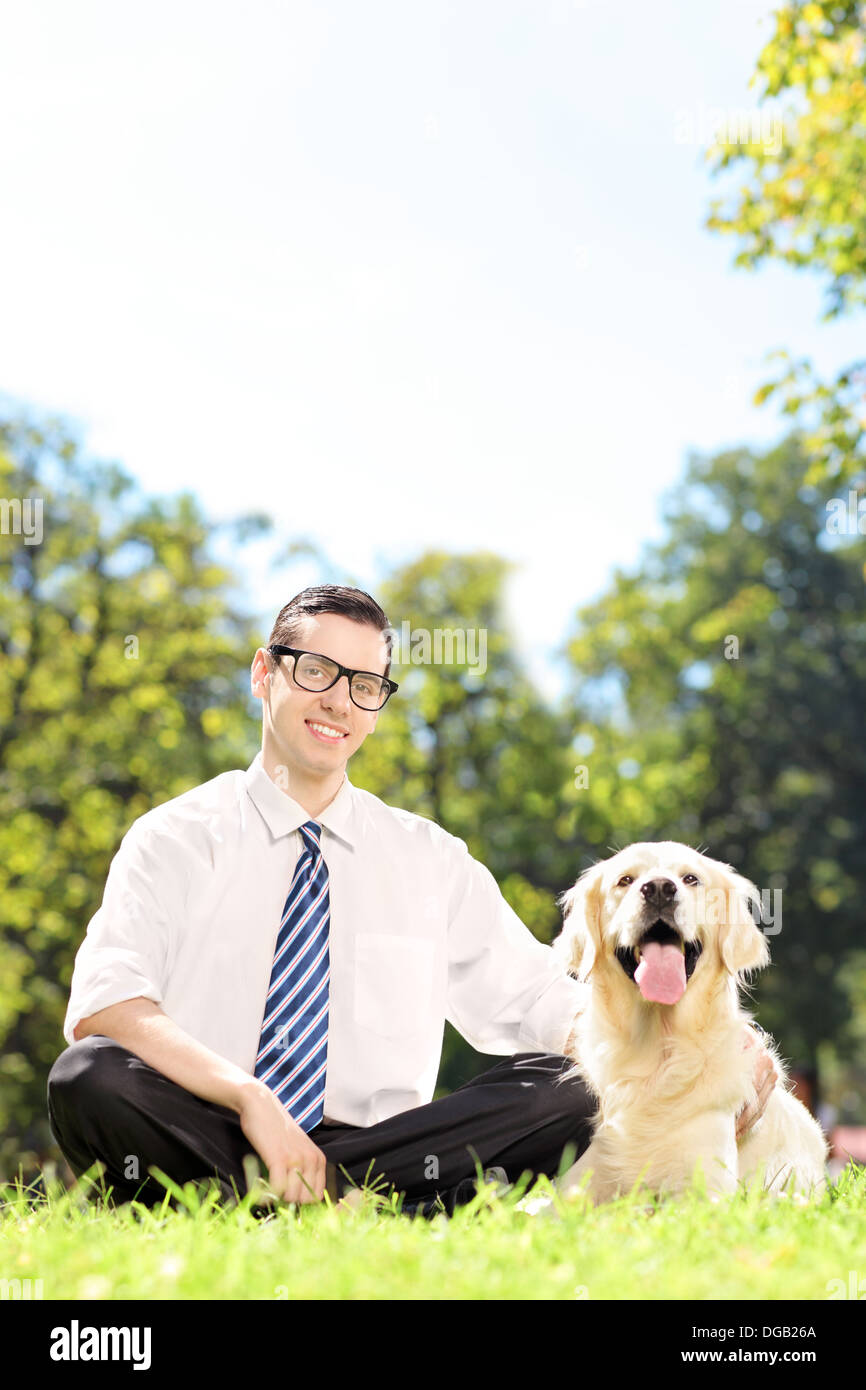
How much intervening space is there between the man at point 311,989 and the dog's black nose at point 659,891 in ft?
1.74

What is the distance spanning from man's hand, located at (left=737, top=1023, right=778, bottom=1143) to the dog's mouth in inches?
12.7

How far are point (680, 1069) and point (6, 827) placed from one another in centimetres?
1651

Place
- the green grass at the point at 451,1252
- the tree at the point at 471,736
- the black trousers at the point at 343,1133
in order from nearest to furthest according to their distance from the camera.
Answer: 1. the green grass at the point at 451,1252
2. the black trousers at the point at 343,1133
3. the tree at the point at 471,736

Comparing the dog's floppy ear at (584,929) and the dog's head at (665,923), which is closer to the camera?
the dog's head at (665,923)

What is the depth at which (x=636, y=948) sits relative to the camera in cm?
420

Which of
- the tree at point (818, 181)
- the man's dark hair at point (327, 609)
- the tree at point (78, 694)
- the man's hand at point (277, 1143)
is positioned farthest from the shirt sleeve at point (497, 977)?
the tree at point (78, 694)

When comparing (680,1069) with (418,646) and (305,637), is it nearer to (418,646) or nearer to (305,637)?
(305,637)

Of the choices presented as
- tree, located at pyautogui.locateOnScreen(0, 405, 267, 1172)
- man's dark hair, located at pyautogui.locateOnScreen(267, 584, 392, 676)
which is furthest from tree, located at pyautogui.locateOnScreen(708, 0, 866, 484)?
tree, located at pyautogui.locateOnScreen(0, 405, 267, 1172)

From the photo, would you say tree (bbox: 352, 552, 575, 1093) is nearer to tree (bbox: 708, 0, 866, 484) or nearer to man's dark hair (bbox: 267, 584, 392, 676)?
tree (bbox: 708, 0, 866, 484)

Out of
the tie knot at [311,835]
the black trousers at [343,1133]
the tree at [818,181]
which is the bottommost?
the black trousers at [343,1133]

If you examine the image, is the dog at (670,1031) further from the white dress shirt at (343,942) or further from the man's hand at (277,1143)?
the man's hand at (277,1143)

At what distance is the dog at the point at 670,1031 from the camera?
13.2 feet

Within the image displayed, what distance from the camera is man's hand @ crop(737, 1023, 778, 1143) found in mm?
4211

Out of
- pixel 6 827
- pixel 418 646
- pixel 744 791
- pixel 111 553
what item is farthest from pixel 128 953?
pixel 744 791
